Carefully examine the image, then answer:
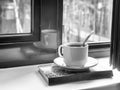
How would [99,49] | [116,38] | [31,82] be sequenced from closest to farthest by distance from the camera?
1. [31,82]
2. [116,38]
3. [99,49]

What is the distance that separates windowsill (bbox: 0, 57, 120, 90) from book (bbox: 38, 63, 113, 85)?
0.02m

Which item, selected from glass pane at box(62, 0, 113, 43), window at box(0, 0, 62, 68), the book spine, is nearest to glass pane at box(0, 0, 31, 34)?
window at box(0, 0, 62, 68)

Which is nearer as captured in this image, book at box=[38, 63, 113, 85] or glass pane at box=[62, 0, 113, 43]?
book at box=[38, 63, 113, 85]

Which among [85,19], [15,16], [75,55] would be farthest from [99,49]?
[15,16]

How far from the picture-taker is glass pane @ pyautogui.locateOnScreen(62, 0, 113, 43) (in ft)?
3.65

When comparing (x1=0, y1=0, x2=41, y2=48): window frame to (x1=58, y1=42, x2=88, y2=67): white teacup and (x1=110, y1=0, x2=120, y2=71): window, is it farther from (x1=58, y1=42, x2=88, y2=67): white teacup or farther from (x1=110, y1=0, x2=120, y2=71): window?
(x1=110, y1=0, x2=120, y2=71): window

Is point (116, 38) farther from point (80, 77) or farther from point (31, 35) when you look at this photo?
point (31, 35)

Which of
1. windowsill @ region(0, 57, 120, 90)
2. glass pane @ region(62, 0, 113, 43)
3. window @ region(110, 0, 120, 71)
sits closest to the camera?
windowsill @ region(0, 57, 120, 90)

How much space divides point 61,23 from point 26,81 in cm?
36

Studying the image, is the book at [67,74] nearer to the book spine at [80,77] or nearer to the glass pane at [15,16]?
the book spine at [80,77]

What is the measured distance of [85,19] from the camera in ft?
3.87

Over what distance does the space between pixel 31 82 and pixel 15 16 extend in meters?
0.36

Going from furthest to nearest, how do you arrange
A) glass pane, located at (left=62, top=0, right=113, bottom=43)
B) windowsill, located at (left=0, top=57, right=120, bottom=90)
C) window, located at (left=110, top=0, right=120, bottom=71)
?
1. glass pane, located at (left=62, top=0, right=113, bottom=43)
2. window, located at (left=110, top=0, right=120, bottom=71)
3. windowsill, located at (left=0, top=57, right=120, bottom=90)

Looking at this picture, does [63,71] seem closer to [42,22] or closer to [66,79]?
[66,79]
